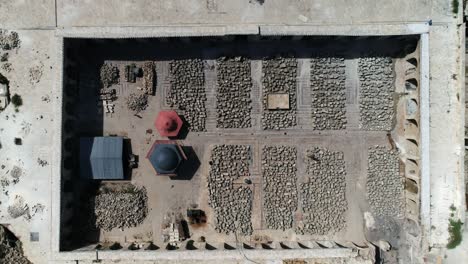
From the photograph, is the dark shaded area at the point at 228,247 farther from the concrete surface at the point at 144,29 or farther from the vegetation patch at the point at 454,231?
the vegetation patch at the point at 454,231

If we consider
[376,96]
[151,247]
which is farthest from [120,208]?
[376,96]

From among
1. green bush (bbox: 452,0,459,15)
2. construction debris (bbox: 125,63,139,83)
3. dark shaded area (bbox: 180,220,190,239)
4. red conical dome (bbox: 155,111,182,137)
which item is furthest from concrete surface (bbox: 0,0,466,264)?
dark shaded area (bbox: 180,220,190,239)

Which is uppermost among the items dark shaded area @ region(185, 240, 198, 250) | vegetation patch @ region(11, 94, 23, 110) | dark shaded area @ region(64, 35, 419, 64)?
dark shaded area @ region(64, 35, 419, 64)

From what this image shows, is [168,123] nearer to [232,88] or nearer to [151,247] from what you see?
[232,88]

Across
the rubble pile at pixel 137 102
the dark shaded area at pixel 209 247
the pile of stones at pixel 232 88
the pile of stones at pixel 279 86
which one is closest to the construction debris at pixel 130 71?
the rubble pile at pixel 137 102

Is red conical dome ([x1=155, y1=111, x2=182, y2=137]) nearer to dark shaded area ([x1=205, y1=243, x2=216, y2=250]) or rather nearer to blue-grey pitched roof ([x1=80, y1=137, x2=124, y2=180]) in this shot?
blue-grey pitched roof ([x1=80, y1=137, x2=124, y2=180])
